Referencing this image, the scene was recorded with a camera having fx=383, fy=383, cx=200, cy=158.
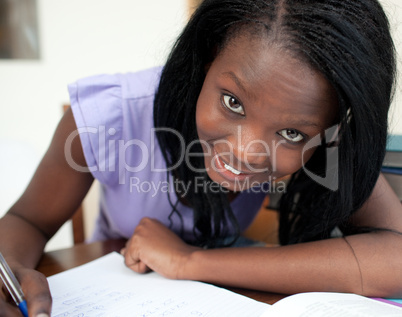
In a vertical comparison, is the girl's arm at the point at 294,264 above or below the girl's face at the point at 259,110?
below

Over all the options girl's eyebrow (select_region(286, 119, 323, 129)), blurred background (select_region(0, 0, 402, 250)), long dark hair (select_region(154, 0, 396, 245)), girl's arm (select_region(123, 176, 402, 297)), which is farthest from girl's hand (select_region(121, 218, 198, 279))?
blurred background (select_region(0, 0, 402, 250))

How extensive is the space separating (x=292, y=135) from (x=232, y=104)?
0.09 m

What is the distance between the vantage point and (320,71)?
46 cm

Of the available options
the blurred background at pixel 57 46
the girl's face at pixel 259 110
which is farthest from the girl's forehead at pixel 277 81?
the blurred background at pixel 57 46

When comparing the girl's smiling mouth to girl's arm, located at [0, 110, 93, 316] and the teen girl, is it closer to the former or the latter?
the teen girl

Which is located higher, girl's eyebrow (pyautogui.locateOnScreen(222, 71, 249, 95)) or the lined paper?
girl's eyebrow (pyautogui.locateOnScreen(222, 71, 249, 95))

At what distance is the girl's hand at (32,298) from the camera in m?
0.37

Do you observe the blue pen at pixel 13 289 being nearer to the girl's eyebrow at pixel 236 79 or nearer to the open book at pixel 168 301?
the open book at pixel 168 301

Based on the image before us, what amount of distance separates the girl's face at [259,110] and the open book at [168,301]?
179mm

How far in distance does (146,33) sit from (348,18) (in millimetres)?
1588

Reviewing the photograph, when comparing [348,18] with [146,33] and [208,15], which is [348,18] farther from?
[146,33]

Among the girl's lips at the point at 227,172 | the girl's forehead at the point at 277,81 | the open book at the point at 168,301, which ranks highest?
the girl's forehead at the point at 277,81

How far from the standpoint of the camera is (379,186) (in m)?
0.65

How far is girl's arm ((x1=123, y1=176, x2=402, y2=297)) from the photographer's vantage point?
1.68 ft
